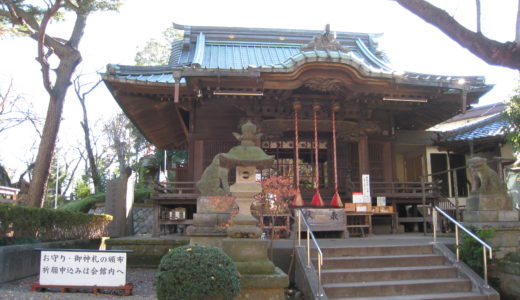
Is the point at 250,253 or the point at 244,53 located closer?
the point at 250,253

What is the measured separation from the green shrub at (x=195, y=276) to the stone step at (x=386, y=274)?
2256 millimetres

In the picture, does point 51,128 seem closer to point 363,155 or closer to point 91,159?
point 363,155

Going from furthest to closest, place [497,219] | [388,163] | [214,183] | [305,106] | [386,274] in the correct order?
[388,163], [305,106], [214,183], [497,219], [386,274]

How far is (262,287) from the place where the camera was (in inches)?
225

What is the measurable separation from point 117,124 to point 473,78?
1085 inches

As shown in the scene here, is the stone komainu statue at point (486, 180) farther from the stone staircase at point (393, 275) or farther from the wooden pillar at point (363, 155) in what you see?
the wooden pillar at point (363, 155)

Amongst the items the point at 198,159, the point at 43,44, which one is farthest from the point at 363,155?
the point at 43,44

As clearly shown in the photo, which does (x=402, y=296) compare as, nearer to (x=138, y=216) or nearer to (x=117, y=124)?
(x=138, y=216)

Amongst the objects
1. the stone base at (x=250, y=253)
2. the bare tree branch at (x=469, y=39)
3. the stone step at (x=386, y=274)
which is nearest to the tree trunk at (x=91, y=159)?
the stone base at (x=250, y=253)

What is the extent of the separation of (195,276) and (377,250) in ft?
13.3

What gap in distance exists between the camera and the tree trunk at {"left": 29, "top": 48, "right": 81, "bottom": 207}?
12.0 metres

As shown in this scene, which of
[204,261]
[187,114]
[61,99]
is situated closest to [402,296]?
[204,261]

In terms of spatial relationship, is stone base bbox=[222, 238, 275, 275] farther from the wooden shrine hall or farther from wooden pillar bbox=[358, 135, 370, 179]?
wooden pillar bbox=[358, 135, 370, 179]

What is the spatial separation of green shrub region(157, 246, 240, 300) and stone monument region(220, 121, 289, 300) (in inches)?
26.9
